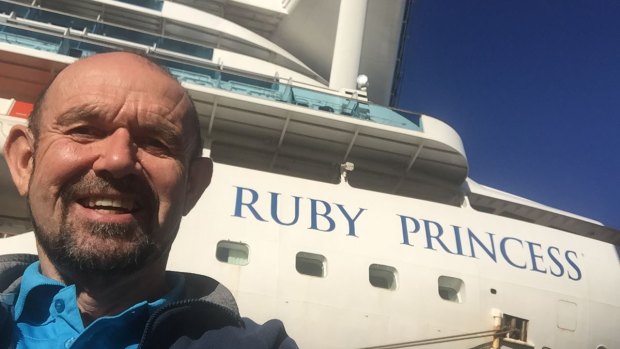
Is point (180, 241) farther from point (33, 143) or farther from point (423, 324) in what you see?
point (33, 143)

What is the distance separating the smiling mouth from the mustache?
0.02 m

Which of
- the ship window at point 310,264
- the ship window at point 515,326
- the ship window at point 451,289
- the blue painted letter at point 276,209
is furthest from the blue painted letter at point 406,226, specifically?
the ship window at point 515,326

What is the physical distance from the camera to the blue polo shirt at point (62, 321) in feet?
6.28

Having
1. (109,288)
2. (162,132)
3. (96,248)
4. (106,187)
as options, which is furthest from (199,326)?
(162,132)

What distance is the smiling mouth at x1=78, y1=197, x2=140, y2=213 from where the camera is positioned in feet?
→ 6.50

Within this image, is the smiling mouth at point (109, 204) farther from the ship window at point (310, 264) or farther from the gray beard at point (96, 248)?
the ship window at point (310, 264)

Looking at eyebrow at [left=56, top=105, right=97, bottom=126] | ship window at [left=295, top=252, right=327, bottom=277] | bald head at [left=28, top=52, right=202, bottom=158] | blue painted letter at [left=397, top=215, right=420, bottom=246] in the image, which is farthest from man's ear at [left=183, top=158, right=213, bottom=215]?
blue painted letter at [left=397, top=215, right=420, bottom=246]

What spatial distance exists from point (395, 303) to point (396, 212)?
1.60 meters

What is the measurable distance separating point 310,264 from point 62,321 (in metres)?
7.40

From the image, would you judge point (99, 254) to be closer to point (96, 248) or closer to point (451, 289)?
point (96, 248)

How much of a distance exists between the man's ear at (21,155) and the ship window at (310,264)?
6979 mm

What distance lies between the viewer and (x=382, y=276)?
962cm

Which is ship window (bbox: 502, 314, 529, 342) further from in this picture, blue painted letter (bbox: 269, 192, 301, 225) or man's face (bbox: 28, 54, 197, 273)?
man's face (bbox: 28, 54, 197, 273)

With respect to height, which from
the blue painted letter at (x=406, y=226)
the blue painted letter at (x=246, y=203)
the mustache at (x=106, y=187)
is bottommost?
the mustache at (x=106, y=187)
